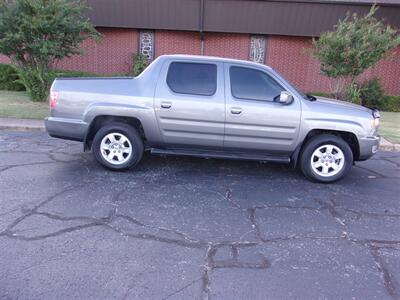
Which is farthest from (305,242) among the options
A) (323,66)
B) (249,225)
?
(323,66)

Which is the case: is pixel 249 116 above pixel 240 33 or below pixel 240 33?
below

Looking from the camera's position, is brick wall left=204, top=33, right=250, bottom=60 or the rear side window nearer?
the rear side window

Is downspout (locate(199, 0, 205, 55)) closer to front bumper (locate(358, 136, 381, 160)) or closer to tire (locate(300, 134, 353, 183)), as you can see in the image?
tire (locate(300, 134, 353, 183))

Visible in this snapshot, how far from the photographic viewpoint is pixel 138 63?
57.8 ft

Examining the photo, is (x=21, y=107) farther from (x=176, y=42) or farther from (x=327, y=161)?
(x=327, y=161)

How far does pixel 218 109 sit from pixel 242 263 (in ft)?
9.48

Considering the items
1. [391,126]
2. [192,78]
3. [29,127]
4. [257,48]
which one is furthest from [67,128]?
[257,48]

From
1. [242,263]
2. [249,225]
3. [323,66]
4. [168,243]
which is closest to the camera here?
[242,263]

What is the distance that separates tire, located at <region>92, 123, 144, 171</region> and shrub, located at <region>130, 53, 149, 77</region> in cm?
1186

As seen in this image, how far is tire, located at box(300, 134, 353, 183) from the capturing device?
19.7 feet

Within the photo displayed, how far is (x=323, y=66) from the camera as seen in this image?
12945 millimetres

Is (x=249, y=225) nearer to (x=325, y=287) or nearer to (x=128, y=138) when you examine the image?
(x=325, y=287)

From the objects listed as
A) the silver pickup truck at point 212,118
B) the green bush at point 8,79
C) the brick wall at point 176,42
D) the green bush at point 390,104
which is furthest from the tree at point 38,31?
the green bush at point 390,104

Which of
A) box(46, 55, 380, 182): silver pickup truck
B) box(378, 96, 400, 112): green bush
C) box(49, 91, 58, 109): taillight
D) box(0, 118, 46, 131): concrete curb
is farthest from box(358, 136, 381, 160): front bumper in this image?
box(378, 96, 400, 112): green bush
